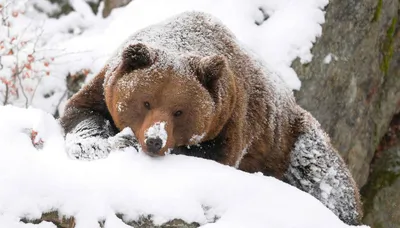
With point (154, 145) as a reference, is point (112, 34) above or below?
below

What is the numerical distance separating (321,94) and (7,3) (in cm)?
454

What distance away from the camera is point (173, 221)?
3.12 metres

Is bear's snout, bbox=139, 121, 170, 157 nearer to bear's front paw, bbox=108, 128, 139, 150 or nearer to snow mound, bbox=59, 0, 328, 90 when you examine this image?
bear's front paw, bbox=108, 128, 139, 150

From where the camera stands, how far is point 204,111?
4.44 m

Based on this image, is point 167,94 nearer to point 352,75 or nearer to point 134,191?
point 134,191

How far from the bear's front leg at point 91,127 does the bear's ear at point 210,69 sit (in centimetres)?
62

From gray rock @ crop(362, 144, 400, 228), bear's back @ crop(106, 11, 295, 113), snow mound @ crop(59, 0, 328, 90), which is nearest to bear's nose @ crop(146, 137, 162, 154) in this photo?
bear's back @ crop(106, 11, 295, 113)

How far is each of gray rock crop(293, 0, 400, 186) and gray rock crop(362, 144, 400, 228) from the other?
245mm

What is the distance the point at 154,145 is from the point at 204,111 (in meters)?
0.63

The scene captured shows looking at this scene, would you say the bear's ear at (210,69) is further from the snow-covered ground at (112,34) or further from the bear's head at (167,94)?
the snow-covered ground at (112,34)

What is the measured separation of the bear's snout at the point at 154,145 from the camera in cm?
389

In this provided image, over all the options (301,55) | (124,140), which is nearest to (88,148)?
(124,140)

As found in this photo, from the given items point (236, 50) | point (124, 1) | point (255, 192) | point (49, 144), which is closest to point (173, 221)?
point (255, 192)

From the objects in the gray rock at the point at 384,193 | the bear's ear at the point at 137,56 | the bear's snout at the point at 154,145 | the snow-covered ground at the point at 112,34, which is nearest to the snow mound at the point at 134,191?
the bear's snout at the point at 154,145
